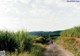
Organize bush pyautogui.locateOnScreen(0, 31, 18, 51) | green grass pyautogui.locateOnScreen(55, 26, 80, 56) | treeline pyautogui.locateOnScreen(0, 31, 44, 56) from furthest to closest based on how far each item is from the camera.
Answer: green grass pyautogui.locateOnScreen(55, 26, 80, 56), bush pyautogui.locateOnScreen(0, 31, 18, 51), treeline pyautogui.locateOnScreen(0, 31, 44, 56)

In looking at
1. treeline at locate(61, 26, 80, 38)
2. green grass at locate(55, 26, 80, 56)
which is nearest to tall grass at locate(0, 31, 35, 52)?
green grass at locate(55, 26, 80, 56)

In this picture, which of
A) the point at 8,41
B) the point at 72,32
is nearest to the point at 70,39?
the point at 72,32

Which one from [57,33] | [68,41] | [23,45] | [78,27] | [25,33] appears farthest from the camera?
[57,33]

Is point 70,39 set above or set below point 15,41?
below

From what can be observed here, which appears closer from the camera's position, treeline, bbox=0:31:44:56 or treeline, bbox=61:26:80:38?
treeline, bbox=0:31:44:56

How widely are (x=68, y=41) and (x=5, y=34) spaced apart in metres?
4.28

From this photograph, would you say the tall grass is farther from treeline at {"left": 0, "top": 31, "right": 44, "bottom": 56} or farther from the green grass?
the green grass

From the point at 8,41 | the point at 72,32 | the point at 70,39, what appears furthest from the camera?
the point at 72,32

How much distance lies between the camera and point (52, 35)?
17375 mm

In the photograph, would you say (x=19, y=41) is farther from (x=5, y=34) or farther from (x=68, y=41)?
(x=68, y=41)

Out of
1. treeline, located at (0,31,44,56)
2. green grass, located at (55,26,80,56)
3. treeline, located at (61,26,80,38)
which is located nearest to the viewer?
treeline, located at (0,31,44,56)

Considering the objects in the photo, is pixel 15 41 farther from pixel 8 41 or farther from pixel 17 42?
pixel 8 41

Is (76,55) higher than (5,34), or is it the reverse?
(5,34)

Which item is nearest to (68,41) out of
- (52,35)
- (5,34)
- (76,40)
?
(76,40)
